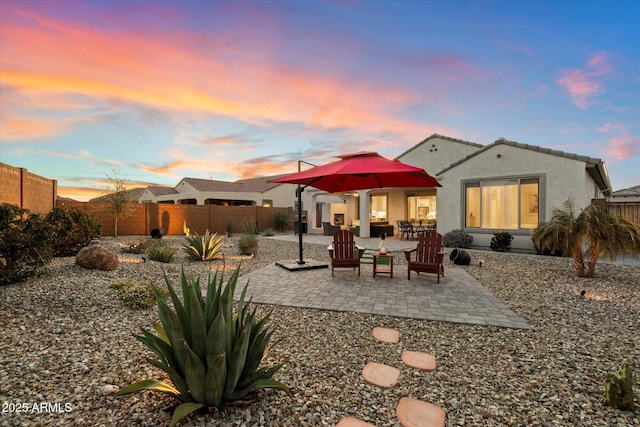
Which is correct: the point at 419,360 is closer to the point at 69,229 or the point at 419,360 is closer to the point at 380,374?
the point at 380,374

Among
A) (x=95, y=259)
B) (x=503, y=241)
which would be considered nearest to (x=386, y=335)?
(x=95, y=259)

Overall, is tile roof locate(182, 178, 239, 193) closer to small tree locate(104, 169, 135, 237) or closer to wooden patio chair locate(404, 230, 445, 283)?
small tree locate(104, 169, 135, 237)

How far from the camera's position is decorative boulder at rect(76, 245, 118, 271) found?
581 cm

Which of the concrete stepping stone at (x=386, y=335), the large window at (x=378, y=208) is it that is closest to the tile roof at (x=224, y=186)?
the large window at (x=378, y=208)

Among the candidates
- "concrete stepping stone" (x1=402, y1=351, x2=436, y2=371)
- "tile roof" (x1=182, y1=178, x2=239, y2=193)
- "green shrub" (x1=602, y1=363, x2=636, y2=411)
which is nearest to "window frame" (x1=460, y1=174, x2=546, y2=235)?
"green shrub" (x1=602, y1=363, x2=636, y2=411)

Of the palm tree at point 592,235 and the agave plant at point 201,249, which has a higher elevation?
the palm tree at point 592,235

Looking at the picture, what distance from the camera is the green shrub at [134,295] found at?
409 cm

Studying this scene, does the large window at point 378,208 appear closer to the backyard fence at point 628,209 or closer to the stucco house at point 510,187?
the stucco house at point 510,187

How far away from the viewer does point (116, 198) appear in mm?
14031

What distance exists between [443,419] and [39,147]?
11543 mm

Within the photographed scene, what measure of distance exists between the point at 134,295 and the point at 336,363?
3.27 meters

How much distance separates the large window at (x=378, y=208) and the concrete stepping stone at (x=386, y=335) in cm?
1488

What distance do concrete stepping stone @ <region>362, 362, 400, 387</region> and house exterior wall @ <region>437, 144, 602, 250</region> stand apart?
9780 millimetres

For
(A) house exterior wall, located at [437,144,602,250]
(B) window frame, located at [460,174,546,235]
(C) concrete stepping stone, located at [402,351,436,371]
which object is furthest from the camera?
(B) window frame, located at [460,174,546,235]
